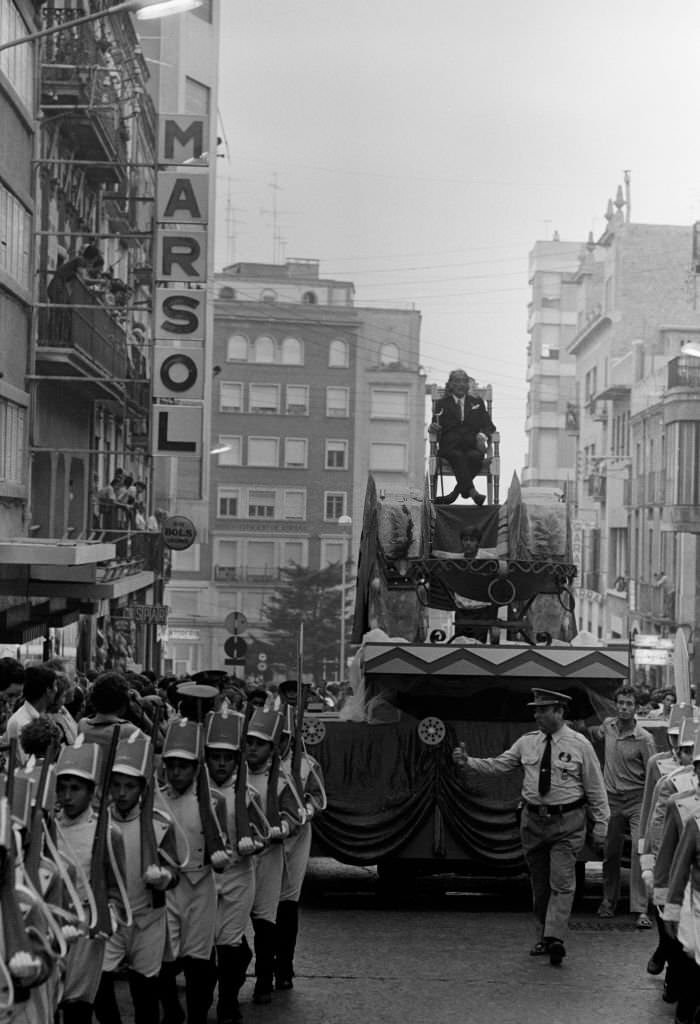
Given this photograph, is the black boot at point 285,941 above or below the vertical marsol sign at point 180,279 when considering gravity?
below

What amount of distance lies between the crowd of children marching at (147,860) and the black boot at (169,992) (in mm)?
11

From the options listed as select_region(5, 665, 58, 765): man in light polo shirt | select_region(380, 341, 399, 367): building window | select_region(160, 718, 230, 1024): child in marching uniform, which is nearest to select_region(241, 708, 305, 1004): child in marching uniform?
select_region(160, 718, 230, 1024): child in marching uniform

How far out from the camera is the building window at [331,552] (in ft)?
310

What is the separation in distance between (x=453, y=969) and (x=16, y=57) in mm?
18638

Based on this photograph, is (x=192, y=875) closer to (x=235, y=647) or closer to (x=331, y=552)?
(x=235, y=647)

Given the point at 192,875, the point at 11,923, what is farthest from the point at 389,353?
the point at 11,923

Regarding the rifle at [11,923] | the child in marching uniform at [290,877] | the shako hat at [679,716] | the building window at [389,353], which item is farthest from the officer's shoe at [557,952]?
the building window at [389,353]

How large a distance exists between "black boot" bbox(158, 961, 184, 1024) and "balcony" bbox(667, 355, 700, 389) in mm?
58937

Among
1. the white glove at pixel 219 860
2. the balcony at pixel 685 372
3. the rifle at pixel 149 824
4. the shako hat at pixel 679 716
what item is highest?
the balcony at pixel 685 372

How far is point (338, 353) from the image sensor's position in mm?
99625

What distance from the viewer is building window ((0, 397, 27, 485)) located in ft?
90.0

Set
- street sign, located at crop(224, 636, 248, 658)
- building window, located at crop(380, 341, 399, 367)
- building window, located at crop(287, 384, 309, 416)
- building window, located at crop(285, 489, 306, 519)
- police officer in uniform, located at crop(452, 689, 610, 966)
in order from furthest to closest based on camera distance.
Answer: building window, located at crop(380, 341, 399, 367) < building window, located at crop(287, 384, 309, 416) < building window, located at crop(285, 489, 306, 519) < street sign, located at crop(224, 636, 248, 658) < police officer in uniform, located at crop(452, 689, 610, 966)

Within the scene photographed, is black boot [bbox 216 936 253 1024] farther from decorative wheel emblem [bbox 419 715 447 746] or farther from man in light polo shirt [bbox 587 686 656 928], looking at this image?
decorative wheel emblem [bbox 419 715 447 746]

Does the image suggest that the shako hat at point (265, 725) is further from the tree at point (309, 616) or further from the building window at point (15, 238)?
the tree at point (309, 616)
